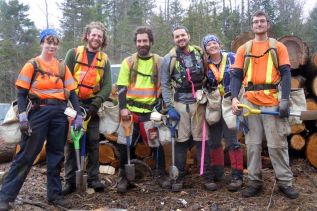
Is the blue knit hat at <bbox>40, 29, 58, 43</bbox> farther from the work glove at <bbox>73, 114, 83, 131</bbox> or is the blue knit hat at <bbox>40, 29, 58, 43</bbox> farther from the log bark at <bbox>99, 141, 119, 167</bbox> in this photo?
the log bark at <bbox>99, 141, 119, 167</bbox>

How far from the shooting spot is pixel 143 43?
560 cm

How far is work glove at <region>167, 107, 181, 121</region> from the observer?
5.48m

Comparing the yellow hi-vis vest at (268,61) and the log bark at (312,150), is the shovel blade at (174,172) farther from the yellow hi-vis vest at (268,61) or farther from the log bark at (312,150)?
the log bark at (312,150)

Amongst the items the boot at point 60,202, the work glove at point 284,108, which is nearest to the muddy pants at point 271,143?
the work glove at point 284,108

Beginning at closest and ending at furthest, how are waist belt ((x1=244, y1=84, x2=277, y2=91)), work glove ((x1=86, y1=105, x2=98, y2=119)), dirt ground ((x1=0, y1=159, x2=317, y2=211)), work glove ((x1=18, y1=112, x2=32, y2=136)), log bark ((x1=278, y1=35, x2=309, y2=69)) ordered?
work glove ((x1=18, y1=112, x2=32, y2=136)), dirt ground ((x1=0, y1=159, x2=317, y2=211)), waist belt ((x1=244, y1=84, x2=277, y2=91)), work glove ((x1=86, y1=105, x2=98, y2=119)), log bark ((x1=278, y1=35, x2=309, y2=69))

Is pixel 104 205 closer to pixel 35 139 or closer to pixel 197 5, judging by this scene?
pixel 35 139

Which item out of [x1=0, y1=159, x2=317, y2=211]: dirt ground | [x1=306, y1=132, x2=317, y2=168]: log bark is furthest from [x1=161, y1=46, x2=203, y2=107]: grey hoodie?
[x1=306, y1=132, x2=317, y2=168]: log bark

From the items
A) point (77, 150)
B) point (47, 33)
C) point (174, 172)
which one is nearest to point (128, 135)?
point (77, 150)

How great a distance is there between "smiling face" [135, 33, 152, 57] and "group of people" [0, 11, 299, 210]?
2 centimetres

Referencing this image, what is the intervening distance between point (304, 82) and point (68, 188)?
4.62 metres

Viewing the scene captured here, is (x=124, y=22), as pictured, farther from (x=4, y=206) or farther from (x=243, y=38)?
(x=4, y=206)

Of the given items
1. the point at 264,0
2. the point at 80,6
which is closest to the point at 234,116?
the point at 264,0

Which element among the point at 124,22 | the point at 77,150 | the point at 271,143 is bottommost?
the point at 77,150

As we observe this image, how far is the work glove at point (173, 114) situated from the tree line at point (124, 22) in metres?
17.4
